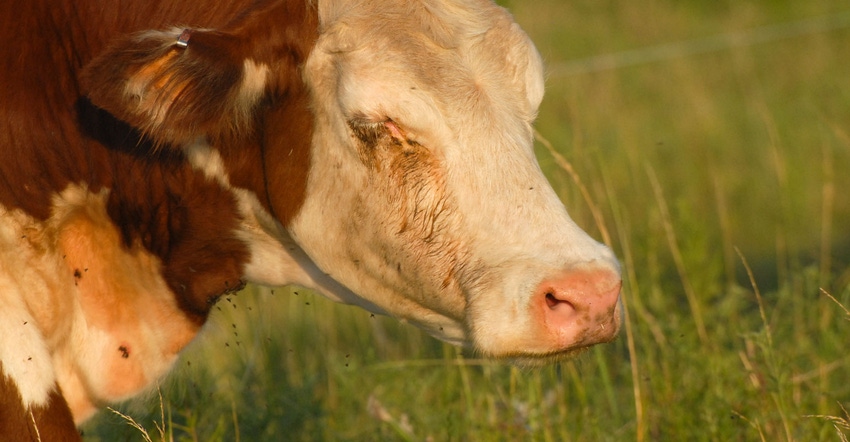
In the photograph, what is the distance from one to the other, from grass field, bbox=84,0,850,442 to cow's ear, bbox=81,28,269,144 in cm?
89

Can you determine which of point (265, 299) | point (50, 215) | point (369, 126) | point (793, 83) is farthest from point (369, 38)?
point (793, 83)

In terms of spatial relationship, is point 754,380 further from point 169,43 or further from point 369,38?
point 169,43

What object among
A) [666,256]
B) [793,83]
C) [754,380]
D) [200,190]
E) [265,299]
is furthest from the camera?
[793,83]

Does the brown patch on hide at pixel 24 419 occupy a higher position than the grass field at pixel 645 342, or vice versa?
the brown patch on hide at pixel 24 419

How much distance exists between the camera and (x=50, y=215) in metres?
2.92

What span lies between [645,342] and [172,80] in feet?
8.55

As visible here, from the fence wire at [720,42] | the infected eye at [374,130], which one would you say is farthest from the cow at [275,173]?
the fence wire at [720,42]

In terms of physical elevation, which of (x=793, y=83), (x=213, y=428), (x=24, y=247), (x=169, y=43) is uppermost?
(x=169, y=43)

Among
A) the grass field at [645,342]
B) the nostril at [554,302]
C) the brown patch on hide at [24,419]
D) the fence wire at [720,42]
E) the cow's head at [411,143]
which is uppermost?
the cow's head at [411,143]

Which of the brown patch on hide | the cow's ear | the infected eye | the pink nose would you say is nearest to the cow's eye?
the infected eye

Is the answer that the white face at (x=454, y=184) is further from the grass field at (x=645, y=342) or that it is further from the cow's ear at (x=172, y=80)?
the grass field at (x=645, y=342)

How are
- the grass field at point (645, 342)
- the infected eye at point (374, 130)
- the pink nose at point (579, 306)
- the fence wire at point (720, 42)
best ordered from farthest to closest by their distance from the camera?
the fence wire at point (720, 42) < the grass field at point (645, 342) < the infected eye at point (374, 130) < the pink nose at point (579, 306)

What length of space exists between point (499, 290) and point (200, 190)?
96 centimetres

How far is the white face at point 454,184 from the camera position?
274 cm
